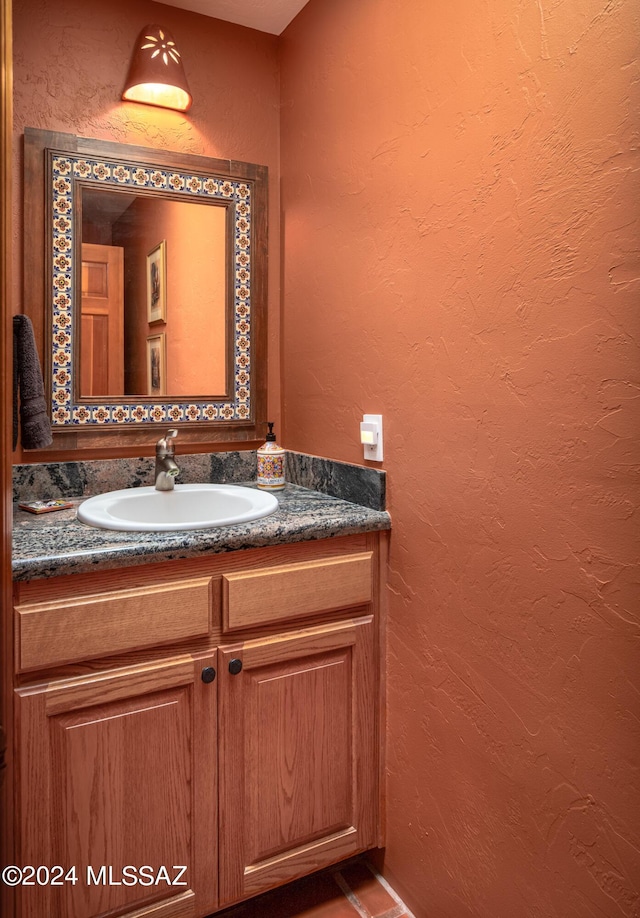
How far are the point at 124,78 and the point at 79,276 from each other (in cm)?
58

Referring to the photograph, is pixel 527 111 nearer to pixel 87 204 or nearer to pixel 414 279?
pixel 414 279

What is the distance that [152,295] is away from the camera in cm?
178

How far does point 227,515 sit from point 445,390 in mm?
722

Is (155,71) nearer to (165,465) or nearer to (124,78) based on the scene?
(124,78)

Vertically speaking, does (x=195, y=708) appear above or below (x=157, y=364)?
below

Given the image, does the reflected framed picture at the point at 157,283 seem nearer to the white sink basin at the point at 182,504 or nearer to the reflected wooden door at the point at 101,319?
the reflected wooden door at the point at 101,319

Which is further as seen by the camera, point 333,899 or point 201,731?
point 333,899

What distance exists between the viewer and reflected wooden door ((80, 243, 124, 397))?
171cm

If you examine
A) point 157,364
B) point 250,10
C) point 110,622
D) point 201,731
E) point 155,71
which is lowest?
point 201,731

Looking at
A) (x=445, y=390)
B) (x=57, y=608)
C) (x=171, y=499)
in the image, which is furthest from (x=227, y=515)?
(x=445, y=390)

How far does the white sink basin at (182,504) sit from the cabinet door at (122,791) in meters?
0.42

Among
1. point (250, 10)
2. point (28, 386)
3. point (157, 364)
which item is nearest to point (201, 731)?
point (28, 386)

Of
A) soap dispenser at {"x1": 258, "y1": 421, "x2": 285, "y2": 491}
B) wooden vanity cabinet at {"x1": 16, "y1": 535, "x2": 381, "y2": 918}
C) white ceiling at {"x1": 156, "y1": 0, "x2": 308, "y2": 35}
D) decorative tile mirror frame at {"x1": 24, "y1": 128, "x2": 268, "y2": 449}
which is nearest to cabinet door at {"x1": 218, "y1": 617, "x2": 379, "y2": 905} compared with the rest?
wooden vanity cabinet at {"x1": 16, "y1": 535, "x2": 381, "y2": 918}

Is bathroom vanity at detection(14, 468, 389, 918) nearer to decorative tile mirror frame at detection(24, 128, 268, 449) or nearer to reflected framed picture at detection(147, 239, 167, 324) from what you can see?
decorative tile mirror frame at detection(24, 128, 268, 449)
